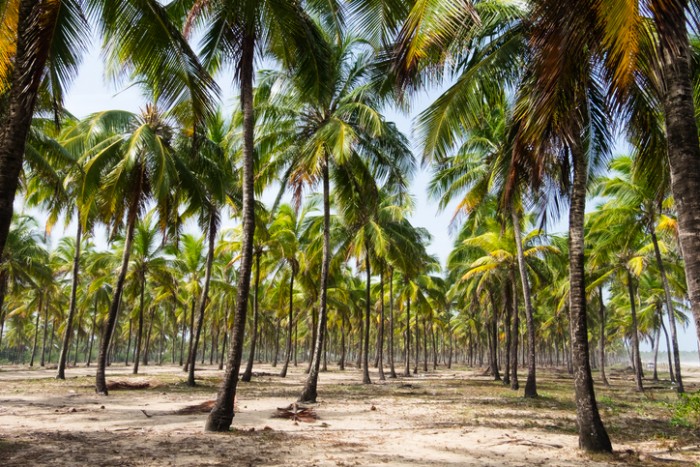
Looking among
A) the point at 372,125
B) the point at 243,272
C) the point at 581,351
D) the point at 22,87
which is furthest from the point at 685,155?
the point at 372,125

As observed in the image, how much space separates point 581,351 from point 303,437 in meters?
4.93

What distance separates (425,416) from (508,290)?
39.6ft

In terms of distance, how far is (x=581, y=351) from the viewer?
734 centimetres

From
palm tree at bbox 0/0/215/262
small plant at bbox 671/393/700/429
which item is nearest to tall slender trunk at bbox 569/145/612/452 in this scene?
small plant at bbox 671/393/700/429

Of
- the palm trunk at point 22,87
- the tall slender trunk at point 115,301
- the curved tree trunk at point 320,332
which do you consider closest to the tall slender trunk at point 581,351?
the curved tree trunk at point 320,332

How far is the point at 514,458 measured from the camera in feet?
22.9

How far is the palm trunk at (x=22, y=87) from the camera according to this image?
5645mm

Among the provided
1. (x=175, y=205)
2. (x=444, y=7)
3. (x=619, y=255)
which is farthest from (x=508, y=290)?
(x=444, y=7)

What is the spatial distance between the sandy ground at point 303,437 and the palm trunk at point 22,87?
334 centimetres

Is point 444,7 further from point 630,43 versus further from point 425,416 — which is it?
point 425,416

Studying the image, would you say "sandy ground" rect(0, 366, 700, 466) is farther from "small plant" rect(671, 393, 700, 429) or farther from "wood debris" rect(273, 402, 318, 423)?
"small plant" rect(671, 393, 700, 429)

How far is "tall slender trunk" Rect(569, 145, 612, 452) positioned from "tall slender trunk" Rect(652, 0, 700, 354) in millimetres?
2983

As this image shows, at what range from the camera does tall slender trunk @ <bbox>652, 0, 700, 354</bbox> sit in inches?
169

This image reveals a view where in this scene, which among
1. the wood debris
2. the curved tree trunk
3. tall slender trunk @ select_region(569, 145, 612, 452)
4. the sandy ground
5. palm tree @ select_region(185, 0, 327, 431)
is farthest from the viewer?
the curved tree trunk
